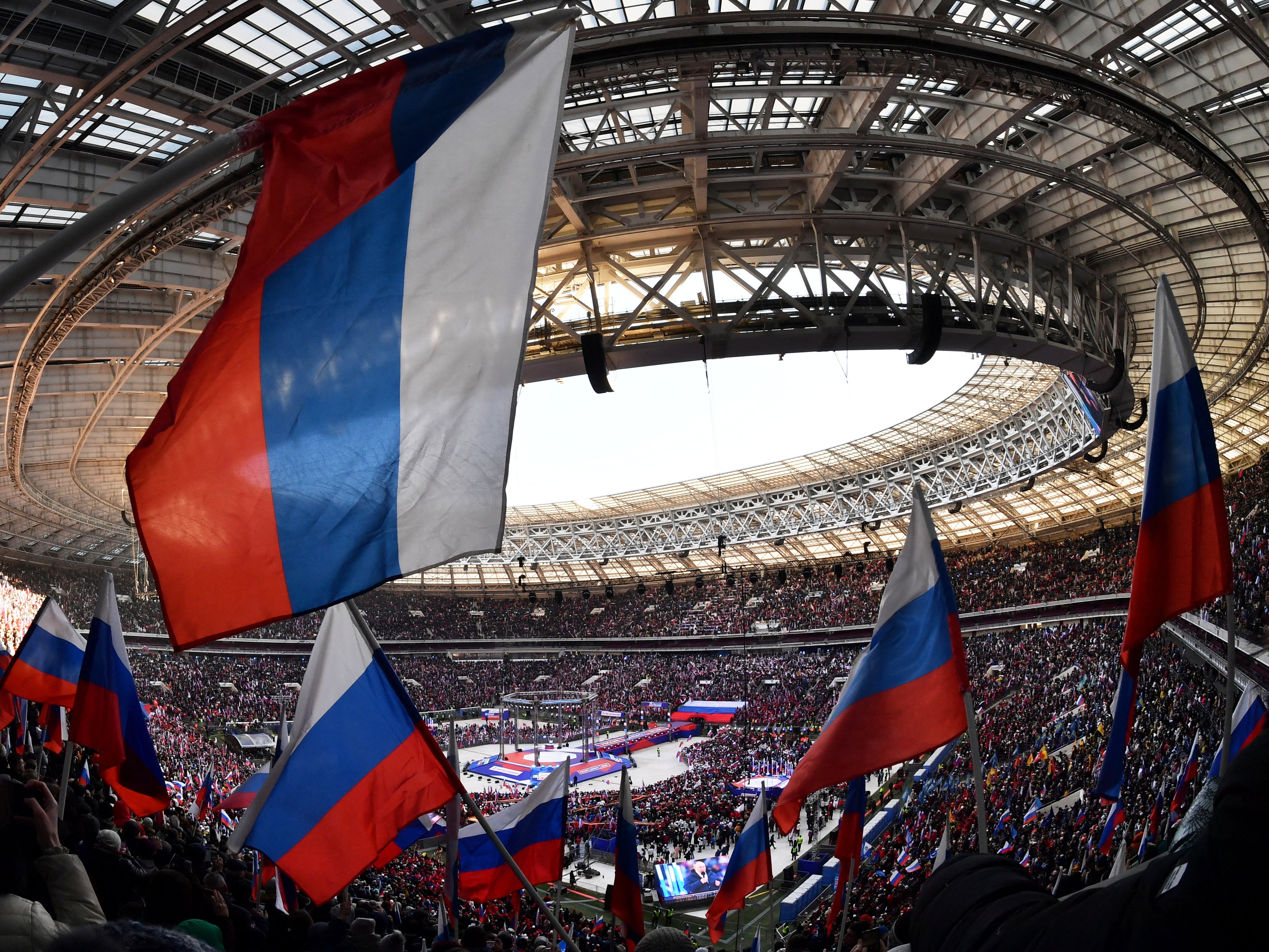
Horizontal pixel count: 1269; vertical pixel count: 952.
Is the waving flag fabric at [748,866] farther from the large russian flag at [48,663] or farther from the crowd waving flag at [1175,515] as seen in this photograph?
the large russian flag at [48,663]

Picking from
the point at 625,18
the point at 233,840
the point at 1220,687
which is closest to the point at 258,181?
the point at 625,18

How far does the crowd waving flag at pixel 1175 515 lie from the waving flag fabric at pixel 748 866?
611 cm

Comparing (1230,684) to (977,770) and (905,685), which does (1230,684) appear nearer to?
(977,770)

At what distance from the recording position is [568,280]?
417 inches

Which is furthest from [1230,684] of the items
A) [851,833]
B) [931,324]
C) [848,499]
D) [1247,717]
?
[848,499]

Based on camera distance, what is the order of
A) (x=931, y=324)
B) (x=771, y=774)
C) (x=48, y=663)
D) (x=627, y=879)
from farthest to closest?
(x=771, y=774), (x=931, y=324), (x=48, y=663), (x=627, y=879)

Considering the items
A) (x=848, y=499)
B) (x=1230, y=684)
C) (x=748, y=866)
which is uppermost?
(x=1230, y=684)

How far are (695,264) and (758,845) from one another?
308 inches

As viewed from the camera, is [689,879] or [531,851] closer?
[531,851]

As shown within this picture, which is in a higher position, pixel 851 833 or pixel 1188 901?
pixel 1188 901

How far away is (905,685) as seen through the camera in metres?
6.14

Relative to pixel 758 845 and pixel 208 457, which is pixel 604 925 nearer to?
pixel 758 845

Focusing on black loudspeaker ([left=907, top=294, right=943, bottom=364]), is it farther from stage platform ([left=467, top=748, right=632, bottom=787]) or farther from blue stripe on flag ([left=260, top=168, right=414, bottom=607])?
stage platform ([left=467, top=748, right=632, bottom=787])

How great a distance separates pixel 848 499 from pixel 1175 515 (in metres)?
32.0
